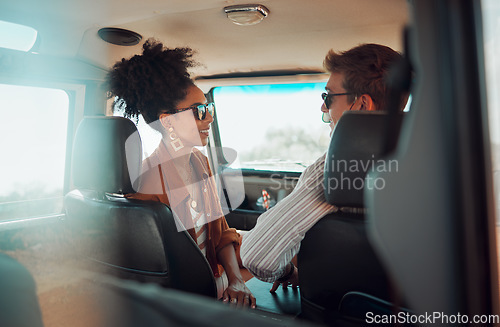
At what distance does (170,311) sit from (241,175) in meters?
3.49

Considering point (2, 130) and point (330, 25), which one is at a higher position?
point (330, 25)

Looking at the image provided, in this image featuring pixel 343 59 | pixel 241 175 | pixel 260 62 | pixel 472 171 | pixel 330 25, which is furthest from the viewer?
pixel 241 175

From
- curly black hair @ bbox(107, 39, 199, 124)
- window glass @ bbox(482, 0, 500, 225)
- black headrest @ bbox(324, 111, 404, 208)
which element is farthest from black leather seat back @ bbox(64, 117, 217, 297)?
window glass @ bbox(482, 0, 500, 225)

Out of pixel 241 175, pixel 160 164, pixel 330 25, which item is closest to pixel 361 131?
pixel 160 164

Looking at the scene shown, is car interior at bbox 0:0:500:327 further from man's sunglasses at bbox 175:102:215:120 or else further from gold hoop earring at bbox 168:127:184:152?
man's sunglasses at bbox 175:102:215:120

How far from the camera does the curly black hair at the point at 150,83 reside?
2.09 meters

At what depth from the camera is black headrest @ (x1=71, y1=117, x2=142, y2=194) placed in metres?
1.71

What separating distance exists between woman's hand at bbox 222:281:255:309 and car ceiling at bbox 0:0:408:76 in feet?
4.64

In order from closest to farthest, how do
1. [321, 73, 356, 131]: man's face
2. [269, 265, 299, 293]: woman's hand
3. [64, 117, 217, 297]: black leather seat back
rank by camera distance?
1. [64, 117, 217, 297]: black leather seat back
2. [321, 73, 356, 131]: man's face
3. [269, 265, 299, 293]: woman's hand

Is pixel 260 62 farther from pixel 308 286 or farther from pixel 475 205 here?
pixel 475 205

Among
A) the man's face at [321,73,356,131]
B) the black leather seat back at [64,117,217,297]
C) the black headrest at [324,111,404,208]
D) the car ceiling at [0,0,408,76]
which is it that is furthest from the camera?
the car ceiling at [0,0,408,76]

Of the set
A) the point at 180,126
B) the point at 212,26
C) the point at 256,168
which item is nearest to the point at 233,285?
the point at 180,126

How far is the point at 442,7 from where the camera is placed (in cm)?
43

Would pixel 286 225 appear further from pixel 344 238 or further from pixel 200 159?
pixel 200 159
